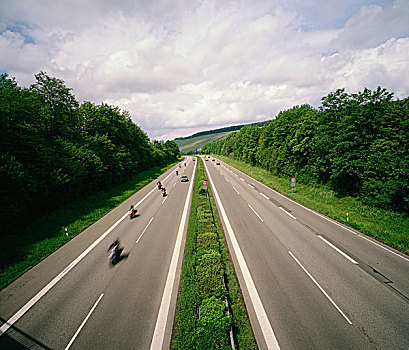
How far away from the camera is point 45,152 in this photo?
19.0 meters

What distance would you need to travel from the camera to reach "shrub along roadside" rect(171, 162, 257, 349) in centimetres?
662

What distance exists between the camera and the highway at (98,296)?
723 centimetres

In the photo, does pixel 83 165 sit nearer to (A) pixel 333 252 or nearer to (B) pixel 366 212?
(A) pixel 333 252

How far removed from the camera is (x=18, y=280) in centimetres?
1078

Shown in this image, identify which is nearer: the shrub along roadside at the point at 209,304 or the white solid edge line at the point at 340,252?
the shrub along roadside at the point at 209,304

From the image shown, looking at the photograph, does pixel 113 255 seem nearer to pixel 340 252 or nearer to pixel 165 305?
pixel 165 305

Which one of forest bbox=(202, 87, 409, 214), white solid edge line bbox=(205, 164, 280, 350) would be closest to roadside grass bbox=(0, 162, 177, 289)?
white solid edge line bbox=(205, 164, 280, 350)

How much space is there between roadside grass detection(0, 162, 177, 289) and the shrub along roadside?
11.4m

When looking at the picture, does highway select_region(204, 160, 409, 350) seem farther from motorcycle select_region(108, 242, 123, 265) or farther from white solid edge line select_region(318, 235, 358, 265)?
motorcycle select_region(108, 242, 123, 265)

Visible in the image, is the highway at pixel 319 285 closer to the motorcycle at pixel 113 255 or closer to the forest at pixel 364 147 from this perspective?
the forest at pixel 364 147

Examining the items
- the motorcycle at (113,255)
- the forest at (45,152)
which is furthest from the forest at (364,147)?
the forest at (45,152)

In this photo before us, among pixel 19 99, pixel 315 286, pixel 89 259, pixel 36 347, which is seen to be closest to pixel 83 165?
pixel 19 99

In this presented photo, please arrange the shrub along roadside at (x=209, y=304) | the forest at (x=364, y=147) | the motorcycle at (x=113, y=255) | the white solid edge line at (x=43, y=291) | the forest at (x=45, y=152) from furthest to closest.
→ the forest at (x=364, y=147) < the forest at (x=45, y=152) < the motorcycle at (x=113, y=255) < the white solid edge line at (x=43, y=291) < the shrub along roadside at (x=209, y=304)

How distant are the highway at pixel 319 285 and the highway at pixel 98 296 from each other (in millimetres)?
4559
